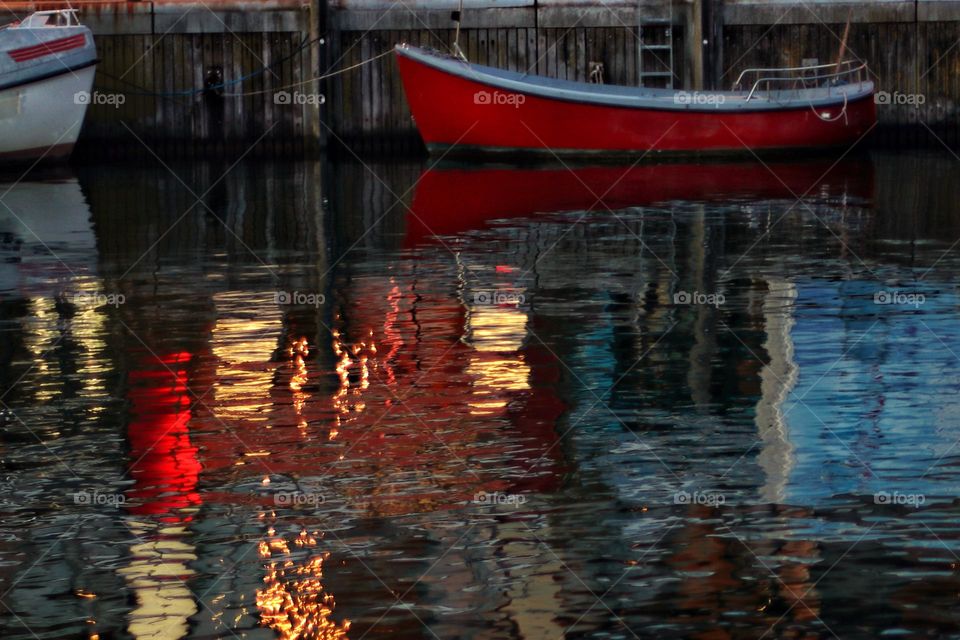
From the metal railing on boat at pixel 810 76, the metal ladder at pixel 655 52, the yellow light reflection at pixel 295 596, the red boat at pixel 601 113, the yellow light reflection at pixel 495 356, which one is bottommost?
the yellow light reflection at pixel 295 596

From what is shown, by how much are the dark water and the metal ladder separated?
10599 millimetres

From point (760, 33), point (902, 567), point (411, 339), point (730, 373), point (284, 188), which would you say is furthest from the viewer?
point (760, 33)

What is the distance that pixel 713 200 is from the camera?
60.6 ft

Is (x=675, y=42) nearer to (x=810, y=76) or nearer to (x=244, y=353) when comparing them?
(x=810, y=76)

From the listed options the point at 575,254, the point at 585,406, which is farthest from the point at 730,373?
the point at 575,254

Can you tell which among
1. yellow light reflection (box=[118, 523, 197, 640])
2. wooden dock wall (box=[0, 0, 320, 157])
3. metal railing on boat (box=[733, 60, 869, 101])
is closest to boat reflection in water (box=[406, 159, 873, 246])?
metal railing on boat (box=[733, 60, 869, 101])

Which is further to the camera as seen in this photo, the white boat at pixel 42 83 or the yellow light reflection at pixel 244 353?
the white boat at pixel 42 83

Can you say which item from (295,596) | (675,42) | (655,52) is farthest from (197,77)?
(295,596)

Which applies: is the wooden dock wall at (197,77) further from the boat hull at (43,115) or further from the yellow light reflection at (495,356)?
the yellow light reflection at (495,356)

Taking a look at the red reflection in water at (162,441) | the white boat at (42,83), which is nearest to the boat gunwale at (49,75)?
the white boat at (42,83)

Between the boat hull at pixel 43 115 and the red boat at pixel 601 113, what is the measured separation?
4.64 meters

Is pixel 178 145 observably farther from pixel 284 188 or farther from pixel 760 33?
pixel 760 33

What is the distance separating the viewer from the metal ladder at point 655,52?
25672 millimetres

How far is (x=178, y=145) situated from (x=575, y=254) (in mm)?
13520
